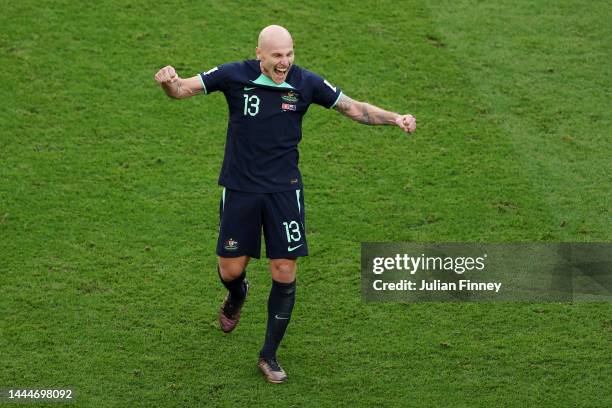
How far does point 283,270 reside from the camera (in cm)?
793

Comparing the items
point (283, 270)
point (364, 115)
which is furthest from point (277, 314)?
point (364, 115)

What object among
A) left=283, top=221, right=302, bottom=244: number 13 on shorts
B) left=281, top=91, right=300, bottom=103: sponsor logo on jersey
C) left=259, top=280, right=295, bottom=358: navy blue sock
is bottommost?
left=259, top=280, right=295, bottom=358: navy blue sock

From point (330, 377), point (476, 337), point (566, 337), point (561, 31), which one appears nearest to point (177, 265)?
point (330, 377)

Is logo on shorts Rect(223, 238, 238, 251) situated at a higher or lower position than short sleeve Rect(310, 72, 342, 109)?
lower

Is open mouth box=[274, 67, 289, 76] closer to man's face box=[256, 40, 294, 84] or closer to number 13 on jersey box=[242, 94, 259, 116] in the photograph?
man's face box=[256, 40, 294, 84]

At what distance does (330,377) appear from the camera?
8.04 m

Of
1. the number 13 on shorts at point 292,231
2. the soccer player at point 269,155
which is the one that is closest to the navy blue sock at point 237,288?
the soccer player at point 269,155

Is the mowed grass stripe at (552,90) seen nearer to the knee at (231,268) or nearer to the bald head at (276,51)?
the knee at (231,268)

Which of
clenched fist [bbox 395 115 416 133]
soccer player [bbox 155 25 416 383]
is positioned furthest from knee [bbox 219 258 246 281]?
clenched fist [bbox 395 115 416 133]

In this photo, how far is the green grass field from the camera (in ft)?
26.5

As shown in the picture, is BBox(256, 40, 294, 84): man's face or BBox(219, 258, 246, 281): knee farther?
BBox(219, 258, 246, 281): knee

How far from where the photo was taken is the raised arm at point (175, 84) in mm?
7441

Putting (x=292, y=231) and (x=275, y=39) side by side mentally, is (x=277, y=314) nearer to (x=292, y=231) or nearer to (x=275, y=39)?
(x=292, y=231)

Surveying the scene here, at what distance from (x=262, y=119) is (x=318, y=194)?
2.50m
